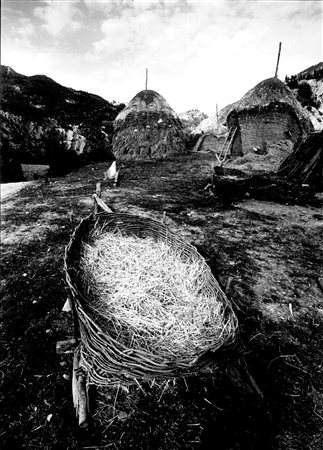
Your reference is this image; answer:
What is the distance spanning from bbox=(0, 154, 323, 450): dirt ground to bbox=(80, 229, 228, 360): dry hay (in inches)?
9.0

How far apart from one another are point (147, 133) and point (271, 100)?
5.84m

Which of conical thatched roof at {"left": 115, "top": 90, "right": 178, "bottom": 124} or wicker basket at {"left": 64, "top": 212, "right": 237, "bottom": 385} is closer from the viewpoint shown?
wicker basket at {"left": 64, "top": 212, "right": 237, "bottom": 385}

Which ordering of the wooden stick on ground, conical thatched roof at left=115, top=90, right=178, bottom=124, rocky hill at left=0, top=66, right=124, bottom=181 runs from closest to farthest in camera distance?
the wooden stick on ground → rocky hill at left=0, top=66, right=124, bottom=181 → conical thatched roof at left=115, top=90, right=178, bottom=124

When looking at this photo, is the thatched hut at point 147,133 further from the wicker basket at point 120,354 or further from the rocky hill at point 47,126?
the wicker basket at point 120,354

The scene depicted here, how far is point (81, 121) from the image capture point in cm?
1348

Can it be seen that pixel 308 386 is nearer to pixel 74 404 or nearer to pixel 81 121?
pixel 74 404

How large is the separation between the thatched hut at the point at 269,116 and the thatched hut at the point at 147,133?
12.0 feet

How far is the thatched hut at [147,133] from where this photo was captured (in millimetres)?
13164

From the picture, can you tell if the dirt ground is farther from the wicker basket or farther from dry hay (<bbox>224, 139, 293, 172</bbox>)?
dry hay (<bbox>224, 139, 293, 172</bbox>)

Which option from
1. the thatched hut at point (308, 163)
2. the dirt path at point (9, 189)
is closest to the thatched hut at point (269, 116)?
the thatched hut at point (308, 163)

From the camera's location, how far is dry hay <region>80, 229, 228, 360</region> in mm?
1962

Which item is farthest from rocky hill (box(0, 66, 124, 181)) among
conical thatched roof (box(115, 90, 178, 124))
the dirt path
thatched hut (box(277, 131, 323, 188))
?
thatched hut (box(277, 131, 323, 188))

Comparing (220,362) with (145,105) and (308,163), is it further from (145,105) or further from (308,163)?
(145,105)

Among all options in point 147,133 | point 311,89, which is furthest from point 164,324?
point 311,89
